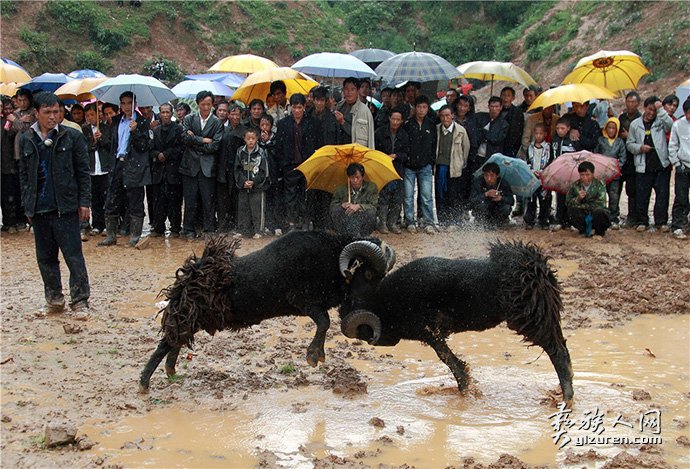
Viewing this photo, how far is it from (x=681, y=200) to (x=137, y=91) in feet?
27.7

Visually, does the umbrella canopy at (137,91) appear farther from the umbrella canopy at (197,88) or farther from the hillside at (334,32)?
the hillside at (334,32)

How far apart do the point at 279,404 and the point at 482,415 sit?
1.57 meters

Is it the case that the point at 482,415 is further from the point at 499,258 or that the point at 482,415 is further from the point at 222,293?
the point at 222,293

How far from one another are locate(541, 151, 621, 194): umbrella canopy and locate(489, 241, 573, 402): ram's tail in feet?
19.9

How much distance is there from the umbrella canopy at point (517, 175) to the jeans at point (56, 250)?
20.2ft

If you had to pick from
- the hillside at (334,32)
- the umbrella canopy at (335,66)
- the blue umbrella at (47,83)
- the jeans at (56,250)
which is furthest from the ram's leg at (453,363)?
the hillside at (334,32)

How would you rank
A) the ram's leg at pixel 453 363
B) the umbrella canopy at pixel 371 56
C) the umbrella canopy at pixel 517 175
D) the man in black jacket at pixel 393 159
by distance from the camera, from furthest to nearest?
the umbrella canopy at pixel 371 56 < the man in black jacket at pixel 393 159 < the umbrella canopy at pixel 517 175 < the ram's leg at pixel 453 363

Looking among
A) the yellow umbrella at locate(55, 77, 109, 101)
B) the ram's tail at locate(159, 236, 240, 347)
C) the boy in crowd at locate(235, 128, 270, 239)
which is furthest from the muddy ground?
the yellow umbrella at locate(55, 77, 109, 101)

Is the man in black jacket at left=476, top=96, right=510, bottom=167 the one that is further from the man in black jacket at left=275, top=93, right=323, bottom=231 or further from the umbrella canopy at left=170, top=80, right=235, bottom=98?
the umbrella canopy at left=170, top=80, right=235, bottom=98

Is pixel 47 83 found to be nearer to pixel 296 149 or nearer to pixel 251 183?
pixel 251 183

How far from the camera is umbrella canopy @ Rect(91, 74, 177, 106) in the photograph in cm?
1168

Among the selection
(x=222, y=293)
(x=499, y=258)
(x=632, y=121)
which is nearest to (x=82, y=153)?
(x=222, y=293)

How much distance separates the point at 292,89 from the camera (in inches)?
524

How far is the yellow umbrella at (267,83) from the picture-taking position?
39.4 feet
